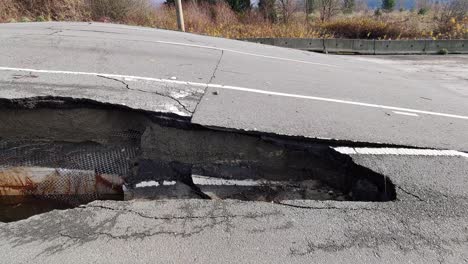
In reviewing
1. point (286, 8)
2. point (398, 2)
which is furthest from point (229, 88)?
point (398, 2)

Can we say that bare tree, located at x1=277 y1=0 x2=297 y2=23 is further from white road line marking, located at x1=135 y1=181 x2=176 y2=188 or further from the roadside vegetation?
white road line marking, located at x1=135 y1=181 x2=176 y2=188

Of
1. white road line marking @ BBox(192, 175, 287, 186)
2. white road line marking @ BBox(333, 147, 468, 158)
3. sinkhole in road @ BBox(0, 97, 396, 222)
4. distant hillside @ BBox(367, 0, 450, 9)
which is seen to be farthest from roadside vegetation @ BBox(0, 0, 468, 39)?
white road line marking @ BBox(192, 175, 287, 186)

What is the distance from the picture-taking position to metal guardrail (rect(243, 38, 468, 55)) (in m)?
14.6

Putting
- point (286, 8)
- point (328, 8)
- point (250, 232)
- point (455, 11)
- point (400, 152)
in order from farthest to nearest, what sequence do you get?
1. point (328, 8)
2. point (286, 8)
3. point (455, 11)
4. point (400, 152)
5. point (250, 232)

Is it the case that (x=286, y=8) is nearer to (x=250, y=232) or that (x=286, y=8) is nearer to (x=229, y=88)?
(x=229, y=88)

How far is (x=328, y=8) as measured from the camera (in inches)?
808

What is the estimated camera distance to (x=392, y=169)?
3.29 m

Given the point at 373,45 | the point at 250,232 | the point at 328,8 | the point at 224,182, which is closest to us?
the point at 250,232

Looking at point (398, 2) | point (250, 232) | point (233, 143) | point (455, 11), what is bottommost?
point (250, 232)

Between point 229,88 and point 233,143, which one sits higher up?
point 229,88

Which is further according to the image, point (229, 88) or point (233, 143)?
point (229, 88)

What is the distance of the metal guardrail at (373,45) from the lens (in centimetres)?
1463

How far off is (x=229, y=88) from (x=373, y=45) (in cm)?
1275

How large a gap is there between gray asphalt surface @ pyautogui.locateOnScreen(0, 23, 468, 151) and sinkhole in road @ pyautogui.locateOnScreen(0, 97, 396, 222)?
19 cm
